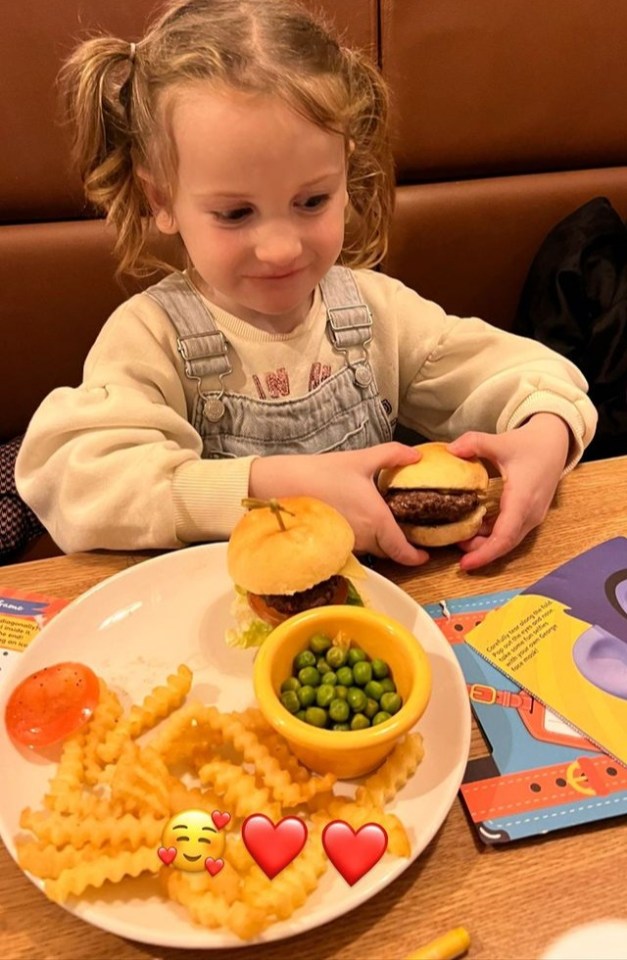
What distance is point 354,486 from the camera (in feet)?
3.26

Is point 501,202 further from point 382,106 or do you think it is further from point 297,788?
point 297,788

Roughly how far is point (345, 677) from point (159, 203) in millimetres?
845

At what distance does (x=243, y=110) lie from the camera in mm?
973

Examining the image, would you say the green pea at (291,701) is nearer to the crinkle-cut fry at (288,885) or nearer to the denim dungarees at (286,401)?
the crinkle-cut fry at (288,885)

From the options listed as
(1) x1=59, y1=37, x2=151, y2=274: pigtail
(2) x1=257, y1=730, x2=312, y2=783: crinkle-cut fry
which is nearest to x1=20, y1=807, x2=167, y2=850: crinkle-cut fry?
(2) x1=257, y1=730, x2=312, y2=783: crinkle-cut fry

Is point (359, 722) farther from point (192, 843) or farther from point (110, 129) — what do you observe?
point (110, 129)

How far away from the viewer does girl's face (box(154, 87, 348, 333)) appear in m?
0.98

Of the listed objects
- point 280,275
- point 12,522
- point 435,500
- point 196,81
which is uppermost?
point 196,81

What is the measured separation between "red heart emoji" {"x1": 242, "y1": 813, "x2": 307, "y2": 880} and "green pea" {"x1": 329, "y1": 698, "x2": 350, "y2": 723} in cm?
9

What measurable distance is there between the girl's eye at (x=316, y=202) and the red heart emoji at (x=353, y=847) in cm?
82

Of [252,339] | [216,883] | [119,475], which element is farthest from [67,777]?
[252,339]

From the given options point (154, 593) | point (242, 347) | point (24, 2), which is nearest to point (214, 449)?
point (242, 347)

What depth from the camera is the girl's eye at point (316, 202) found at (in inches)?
42.3

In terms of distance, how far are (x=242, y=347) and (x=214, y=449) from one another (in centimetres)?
18
